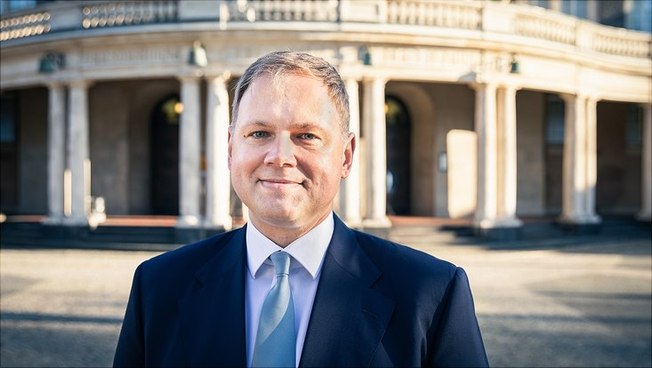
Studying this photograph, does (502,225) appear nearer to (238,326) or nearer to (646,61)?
(646,61)

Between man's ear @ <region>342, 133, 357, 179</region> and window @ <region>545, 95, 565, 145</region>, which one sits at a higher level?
window @ <region>545, 95, 565, 145</region>

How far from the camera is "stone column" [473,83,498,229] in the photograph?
682 inches

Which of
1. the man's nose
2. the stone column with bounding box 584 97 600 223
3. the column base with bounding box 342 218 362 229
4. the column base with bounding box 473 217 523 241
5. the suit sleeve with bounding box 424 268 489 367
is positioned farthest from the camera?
the stone column with bounding box 584 97 600 223

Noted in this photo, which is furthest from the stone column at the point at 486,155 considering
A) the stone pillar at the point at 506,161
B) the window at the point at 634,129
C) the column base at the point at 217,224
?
the window at the point at 634,129

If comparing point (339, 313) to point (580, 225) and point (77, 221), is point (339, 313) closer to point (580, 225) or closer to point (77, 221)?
point (77, 221)

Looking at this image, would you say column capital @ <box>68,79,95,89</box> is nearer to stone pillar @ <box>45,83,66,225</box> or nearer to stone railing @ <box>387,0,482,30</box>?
stone pillar @ <box>45,83,66,225</box>

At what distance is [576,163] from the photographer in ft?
64.3

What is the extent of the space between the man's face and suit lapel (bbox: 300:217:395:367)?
22 cm

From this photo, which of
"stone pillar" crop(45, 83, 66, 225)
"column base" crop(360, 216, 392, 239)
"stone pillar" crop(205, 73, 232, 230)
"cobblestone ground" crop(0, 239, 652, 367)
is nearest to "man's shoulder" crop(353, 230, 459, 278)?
"cobblestone ground" crop(0, 239, 652, 367)

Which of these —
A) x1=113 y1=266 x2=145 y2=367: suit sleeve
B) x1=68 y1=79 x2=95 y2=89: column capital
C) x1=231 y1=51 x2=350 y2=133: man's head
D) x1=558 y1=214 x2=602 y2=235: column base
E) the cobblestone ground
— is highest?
x1=68 y1=79 x2=95 y2=89: column capital

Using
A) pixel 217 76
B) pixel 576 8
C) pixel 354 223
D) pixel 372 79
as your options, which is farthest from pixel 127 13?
pixel 576 8

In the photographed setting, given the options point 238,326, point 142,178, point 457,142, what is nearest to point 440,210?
point 457,142

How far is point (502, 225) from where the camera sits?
17406 mm

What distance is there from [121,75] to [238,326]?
16.2m
